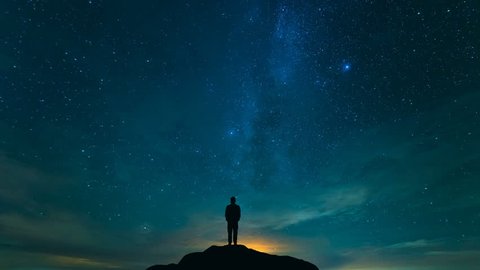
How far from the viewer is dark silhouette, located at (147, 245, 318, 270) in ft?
53.4

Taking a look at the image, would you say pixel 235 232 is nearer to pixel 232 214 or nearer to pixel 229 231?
pixel 229 231

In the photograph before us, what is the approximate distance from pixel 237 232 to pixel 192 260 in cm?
274

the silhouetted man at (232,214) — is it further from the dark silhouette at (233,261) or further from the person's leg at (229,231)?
the dark silhouette at (233,261)

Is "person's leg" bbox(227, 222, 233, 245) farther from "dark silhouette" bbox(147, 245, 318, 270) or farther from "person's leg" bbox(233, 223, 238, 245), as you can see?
"dark silhouette" bbox(147, 245, 318, 270)

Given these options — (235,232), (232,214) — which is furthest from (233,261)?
(232,214)

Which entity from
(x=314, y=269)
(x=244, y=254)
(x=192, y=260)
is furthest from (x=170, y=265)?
(x=314, y=269)

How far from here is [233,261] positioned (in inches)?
645

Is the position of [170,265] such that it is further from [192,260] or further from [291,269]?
[291,269]

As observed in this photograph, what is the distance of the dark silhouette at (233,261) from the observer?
641 inches

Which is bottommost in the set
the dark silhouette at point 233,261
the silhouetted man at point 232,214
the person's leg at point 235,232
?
the dark silhouette at point 233,261

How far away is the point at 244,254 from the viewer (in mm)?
16828

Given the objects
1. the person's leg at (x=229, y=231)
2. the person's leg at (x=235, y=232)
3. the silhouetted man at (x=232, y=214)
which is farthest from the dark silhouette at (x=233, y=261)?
the silhouetted man at (x=232, y=214)

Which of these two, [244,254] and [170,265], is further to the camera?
[170,265]

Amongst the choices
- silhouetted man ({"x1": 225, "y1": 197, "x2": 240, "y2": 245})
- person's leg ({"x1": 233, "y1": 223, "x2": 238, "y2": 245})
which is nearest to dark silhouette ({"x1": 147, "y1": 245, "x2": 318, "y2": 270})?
person's leg ({"x1": 233, "y1": 223, "x2": 238, "y2": 245})
